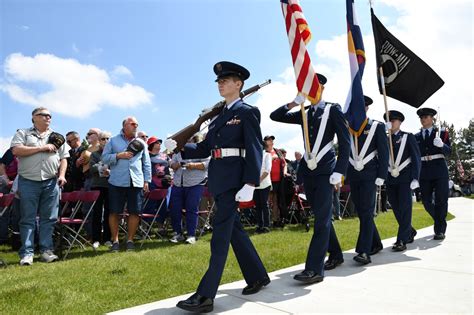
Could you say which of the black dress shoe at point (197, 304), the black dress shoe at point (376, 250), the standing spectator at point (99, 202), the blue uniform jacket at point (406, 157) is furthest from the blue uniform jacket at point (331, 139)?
the standing spectator at point (99, 202)

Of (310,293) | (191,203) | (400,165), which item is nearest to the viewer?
(310,293)

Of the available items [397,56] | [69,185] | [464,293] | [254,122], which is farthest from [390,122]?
[69,185]

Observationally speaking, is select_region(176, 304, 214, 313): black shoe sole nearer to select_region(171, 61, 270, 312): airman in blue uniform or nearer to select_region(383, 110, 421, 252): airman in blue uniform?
select_region(171, 61, 270, 312): airman in blue uniform

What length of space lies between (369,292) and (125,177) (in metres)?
4.31

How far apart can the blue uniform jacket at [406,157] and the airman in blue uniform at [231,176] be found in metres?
3.54

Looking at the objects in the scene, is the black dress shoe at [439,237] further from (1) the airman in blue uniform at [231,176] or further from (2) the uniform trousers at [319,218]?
(1) the airman in blue uniform at [231,176]

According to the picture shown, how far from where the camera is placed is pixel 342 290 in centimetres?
384

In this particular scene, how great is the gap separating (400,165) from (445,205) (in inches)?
54.9

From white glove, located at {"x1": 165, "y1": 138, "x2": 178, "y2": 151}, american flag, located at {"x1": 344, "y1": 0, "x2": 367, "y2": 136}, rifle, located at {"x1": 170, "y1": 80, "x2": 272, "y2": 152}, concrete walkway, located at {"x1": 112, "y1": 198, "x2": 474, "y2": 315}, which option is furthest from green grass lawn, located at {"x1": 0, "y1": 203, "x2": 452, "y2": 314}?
american flag, located at {"x1": 344, "y1": 0, "x2": 367, "y2": 136}

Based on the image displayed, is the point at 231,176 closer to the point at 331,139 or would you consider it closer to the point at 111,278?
the point at 331,139

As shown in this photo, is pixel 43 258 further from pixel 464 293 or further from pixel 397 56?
pixel 397 56

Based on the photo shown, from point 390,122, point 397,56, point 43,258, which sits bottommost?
point 43,258

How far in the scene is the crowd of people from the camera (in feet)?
11.6

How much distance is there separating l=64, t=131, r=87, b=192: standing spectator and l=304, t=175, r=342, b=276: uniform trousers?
505cm
